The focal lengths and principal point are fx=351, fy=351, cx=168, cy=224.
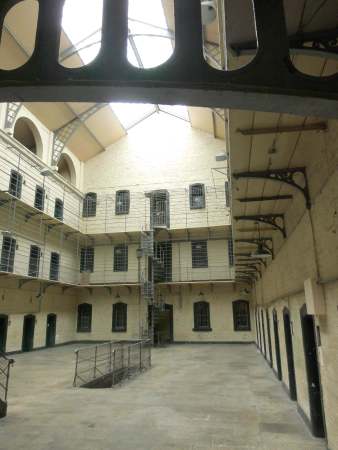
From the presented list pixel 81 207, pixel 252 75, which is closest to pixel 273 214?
pixel 252 75

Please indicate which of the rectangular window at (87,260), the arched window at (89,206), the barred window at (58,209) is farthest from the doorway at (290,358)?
the arched window at (89,206)

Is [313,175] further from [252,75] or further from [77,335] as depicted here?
[77,335]

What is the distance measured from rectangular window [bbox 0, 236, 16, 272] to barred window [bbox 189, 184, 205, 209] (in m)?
8.96

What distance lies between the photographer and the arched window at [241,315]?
17469mm

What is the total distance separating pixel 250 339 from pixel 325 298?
14.5 metres

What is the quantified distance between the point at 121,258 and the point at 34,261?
4.90 metres

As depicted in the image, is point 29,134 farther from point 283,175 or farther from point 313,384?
point 313,384

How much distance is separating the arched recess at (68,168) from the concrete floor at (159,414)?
11.9 m

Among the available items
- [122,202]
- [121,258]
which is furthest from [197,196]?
[121,258]

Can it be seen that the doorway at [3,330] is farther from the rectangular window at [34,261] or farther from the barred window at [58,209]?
the barred window at [58,209]

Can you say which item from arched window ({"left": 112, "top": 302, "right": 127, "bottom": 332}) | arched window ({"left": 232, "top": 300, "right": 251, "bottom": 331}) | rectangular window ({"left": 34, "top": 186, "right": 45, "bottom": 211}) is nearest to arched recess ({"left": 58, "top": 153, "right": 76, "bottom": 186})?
rectangular window ({"left": 34, "top": 186, "right": 45, "bottom": 211})

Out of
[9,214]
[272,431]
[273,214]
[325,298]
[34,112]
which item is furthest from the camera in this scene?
[34,112]

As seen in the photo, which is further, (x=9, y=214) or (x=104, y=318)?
(x=104, y=318)

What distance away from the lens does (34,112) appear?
15.7 m
